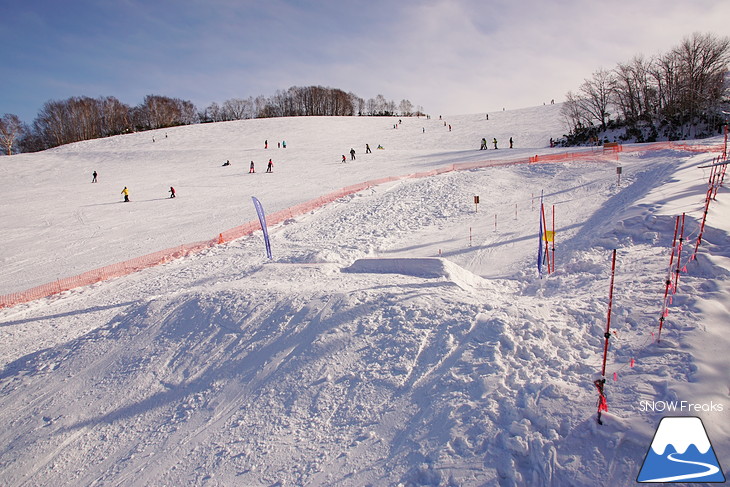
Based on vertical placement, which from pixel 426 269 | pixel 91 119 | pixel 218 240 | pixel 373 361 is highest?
pixel 91 119

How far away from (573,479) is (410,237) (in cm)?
1368

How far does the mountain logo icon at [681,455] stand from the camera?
3922mm

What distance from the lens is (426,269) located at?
10.5 metres

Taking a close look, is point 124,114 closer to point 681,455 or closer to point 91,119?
point 91,119

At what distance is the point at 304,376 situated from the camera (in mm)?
6781

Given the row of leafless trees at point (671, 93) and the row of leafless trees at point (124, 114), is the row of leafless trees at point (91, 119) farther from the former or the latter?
the row of leafless trees at point (671, 93)

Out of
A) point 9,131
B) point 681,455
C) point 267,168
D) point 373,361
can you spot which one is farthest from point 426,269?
point 9,131

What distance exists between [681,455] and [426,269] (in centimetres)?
678

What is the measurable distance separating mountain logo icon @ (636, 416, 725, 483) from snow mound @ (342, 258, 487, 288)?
5357 millimetres

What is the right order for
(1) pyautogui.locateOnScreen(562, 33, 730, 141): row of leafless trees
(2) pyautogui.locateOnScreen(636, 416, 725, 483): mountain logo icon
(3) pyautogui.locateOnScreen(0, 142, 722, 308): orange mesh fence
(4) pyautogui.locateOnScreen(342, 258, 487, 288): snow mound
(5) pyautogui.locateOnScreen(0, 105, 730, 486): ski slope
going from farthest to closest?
(1) pyautogui.locateOnScreen(562, 33, 730, 141): row of leafless trees
(3) pyautogui.locateOnScreen(0, 142, 722, 308): orange mesh fence
(4) pyautogui.locateOnScreen(342, 258, 487, 288): snow mound
(5) pyautogui.locateOnScreen(0, 105, 730, 486): ski slope
(2) pyautogui.locateOnScreen(636, 416, 725, 483): mountain logo icon

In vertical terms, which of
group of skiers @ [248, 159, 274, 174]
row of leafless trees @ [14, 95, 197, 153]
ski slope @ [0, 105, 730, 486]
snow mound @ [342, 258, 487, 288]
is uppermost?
row of leafless trees @ [14, 95, 197, 153]

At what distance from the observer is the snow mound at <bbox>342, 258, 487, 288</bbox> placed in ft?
33.4

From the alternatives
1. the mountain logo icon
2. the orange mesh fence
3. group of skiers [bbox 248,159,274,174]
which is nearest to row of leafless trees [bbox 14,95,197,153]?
group of skiers [bbox 248,159,274,174]

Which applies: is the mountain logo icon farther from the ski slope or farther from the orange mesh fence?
the orange mesh fence
